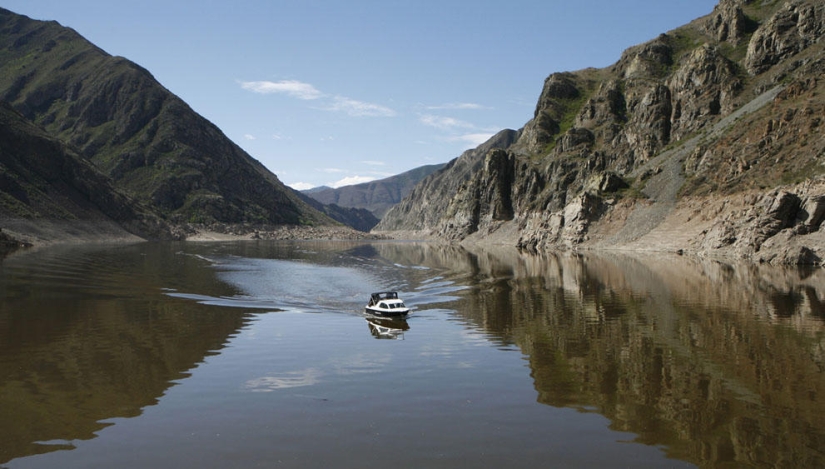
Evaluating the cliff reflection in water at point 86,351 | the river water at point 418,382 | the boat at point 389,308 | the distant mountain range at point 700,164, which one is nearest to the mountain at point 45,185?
the distant mountain range at point 700,164

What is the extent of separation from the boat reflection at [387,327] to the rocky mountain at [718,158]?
63.1 meters

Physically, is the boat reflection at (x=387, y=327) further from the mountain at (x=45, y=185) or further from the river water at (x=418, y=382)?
the mountain at (x=45, y=185)

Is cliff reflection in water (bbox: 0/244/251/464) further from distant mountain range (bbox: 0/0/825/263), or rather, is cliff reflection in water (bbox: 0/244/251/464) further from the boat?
distant mountain range (bbox: 0/0/825/263)

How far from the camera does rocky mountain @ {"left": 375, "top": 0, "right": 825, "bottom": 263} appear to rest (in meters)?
86.9

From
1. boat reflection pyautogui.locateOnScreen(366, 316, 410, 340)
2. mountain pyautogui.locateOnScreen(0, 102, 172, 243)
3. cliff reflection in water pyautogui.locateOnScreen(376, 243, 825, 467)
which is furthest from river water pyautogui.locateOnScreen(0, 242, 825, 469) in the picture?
mountain pyautogui.locateOnScreen(0, 102, 172, 243)

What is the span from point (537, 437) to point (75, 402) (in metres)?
16.2

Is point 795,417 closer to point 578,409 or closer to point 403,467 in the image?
point 578,409

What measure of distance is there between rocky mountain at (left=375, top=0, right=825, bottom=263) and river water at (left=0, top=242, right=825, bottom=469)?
41803 mm

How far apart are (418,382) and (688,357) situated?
1311cm

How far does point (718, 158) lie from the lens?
123 meters

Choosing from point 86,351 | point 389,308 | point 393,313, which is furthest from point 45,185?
point 86,351

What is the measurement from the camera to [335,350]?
3011 centimetres

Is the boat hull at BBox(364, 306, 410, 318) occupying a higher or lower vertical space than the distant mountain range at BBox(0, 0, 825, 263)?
lower

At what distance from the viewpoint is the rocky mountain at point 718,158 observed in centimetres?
8688
